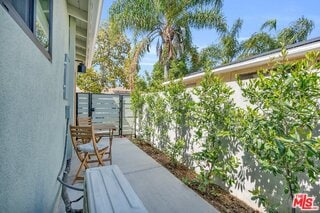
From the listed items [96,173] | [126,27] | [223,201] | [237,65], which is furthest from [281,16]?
[96,173]

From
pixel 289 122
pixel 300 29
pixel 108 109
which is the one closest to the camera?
pixel 289 122

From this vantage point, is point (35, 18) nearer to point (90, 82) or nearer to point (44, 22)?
point (44, 22)

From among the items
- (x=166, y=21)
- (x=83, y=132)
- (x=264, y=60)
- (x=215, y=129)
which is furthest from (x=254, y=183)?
(x=166, y=21)

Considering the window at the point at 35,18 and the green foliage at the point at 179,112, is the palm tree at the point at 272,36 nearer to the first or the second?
the green foliage at the point at 179,112

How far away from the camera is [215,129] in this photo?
3715 mm

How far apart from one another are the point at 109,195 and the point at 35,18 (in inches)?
56.0

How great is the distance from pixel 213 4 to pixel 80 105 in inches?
311

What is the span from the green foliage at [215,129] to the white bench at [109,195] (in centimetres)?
211

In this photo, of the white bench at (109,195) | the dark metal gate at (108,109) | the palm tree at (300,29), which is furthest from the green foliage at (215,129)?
the palm tree at (300,29)

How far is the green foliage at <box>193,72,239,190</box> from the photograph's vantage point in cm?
352

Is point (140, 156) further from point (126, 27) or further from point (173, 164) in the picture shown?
point (126, 27)

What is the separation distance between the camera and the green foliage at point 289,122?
6.84 feet

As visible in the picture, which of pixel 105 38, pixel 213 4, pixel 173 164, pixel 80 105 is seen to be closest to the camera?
pixel 173 164

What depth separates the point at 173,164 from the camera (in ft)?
17.3
